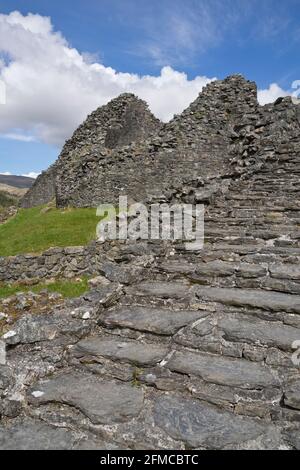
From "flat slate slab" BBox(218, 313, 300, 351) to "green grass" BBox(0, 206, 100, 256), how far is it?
971cm

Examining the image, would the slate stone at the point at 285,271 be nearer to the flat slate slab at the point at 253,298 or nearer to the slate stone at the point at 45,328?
the flat slate slab at the point at 253,298

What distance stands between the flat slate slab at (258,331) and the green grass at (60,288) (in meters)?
4.76

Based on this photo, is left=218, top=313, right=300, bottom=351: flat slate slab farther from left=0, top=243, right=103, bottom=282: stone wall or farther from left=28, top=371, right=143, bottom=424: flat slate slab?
left=0, top=243, right=103, bottom=282: stone wall

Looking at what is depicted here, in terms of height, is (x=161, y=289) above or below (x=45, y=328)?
above

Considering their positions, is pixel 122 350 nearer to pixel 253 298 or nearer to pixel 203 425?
pixel 203 425

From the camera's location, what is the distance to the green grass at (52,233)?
14.7 metres

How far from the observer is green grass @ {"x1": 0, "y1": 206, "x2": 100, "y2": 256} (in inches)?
579

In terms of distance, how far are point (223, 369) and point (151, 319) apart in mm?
1389

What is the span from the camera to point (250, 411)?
3.73 metres

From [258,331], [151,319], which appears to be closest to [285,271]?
[258,331]

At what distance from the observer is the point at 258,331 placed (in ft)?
16.0

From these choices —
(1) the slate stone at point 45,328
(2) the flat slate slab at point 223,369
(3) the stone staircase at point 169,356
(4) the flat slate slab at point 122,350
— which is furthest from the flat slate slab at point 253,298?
(1) the slate stone at point 45,328

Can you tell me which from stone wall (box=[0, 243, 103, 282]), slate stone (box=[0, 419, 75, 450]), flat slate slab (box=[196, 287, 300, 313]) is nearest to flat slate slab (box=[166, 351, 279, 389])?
flat slate slab (box=[196, 287, 300, 313])

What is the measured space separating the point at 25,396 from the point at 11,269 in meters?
9.13
